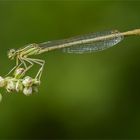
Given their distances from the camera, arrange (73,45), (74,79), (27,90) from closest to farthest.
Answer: (27,90) → (73,45) → (74,79)

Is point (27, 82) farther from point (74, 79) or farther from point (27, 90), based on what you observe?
point (74, 79)

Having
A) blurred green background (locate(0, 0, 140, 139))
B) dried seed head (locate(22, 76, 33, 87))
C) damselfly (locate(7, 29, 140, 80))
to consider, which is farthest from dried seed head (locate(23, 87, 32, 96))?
blurred green background (locate(0, 0, 140, 139))

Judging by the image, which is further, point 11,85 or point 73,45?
point 73,45

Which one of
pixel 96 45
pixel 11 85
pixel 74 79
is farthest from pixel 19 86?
pixel 74 79

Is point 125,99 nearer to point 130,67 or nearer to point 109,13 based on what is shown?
point 130,67

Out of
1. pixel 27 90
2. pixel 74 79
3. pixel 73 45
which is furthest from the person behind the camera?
pixel 74 79

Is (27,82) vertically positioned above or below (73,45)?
below

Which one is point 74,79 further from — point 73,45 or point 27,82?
point 27,82
